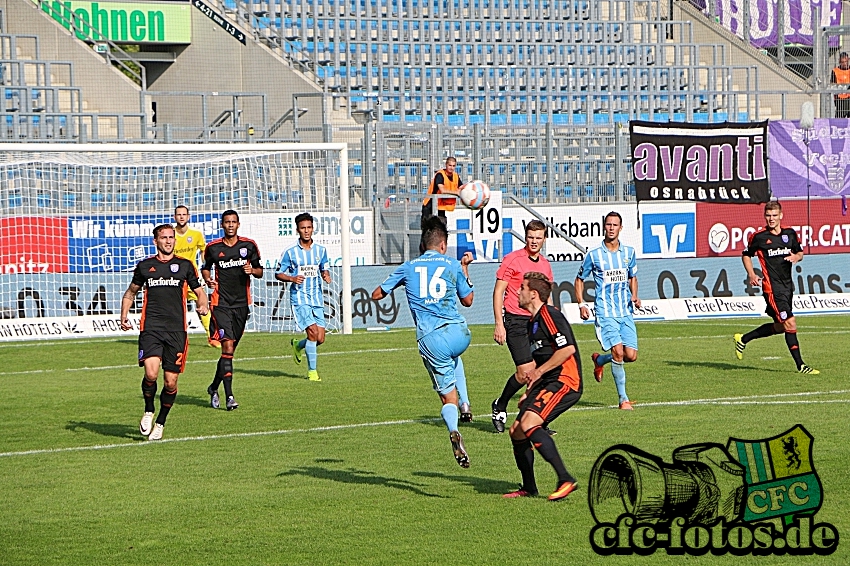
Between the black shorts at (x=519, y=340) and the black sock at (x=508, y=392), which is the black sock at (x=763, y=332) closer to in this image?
the black shorts at (x=519, y=340)

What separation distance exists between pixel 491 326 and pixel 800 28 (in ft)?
67.7

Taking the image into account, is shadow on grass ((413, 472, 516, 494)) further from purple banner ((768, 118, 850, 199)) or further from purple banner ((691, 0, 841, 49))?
purple banner ((691, 0, 841, 49))

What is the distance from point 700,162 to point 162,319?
18.2 meters

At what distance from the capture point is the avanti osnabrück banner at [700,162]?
→ 1077 inches

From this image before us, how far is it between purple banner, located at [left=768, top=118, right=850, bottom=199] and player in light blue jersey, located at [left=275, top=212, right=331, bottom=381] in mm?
15021

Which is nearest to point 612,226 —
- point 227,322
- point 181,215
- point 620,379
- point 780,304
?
point 620,379

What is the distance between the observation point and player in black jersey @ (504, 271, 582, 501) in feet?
27.5

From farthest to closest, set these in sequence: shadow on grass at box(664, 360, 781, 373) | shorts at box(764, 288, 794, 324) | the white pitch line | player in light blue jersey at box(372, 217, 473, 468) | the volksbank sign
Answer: the volksbank sign < shadow on grass at box(664, 360, 781, 373) < shorts at box(764, 288, 794, 324) < the white pitch line < player in light blue jersey at box(372, 217, 473, 468)

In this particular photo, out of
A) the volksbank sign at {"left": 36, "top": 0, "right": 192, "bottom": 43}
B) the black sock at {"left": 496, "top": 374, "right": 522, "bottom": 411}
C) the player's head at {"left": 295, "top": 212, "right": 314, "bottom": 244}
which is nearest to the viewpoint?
the black sock at {"left": 496, "top": 374, "right": 522, "bottom": 411}

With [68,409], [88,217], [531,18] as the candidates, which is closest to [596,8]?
[531,18]

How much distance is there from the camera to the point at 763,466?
9211 millimetres

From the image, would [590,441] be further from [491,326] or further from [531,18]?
[531,18]

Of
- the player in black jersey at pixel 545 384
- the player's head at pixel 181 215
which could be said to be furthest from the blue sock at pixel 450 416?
the player's head at pixel 181 215

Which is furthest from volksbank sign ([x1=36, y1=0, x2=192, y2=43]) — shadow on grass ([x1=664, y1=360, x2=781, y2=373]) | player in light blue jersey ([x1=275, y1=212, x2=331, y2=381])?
shadow on grass ([x1=664, y1=360, x2=781, y2=373])
